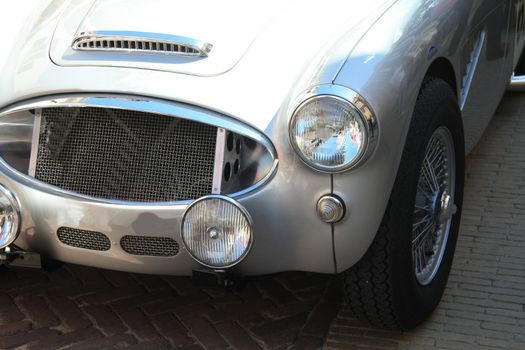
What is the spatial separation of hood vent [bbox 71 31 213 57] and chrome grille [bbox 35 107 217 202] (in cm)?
23

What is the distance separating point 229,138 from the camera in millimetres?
2650

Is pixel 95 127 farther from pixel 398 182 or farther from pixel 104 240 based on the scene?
pixel 398 182

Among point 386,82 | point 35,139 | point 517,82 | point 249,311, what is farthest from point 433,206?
point 517,82

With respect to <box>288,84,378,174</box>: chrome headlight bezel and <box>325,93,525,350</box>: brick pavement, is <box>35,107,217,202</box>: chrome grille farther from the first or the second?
<box>325,93,525,350</box>: brick pavement

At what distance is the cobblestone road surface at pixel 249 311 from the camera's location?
3053 mm

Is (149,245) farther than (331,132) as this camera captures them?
Yes

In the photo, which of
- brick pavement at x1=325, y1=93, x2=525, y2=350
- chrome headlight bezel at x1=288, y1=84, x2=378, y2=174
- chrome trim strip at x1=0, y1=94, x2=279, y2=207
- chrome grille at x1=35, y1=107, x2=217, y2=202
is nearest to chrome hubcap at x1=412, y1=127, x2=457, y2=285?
brick pavement at x1=325, y1=93, x2=525, y2=350

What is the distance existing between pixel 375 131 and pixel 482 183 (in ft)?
6.56

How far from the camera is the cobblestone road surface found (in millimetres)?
3053

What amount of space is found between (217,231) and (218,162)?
0.74 ft

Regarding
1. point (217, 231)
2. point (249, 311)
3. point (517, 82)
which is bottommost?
point (249, 311)

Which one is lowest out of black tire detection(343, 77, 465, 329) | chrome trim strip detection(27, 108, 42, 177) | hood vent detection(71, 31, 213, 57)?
black tire detection(343, 77, 465, 329)

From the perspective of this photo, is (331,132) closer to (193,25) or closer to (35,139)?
(193,25)

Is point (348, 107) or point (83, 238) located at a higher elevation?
point (348, 107)
